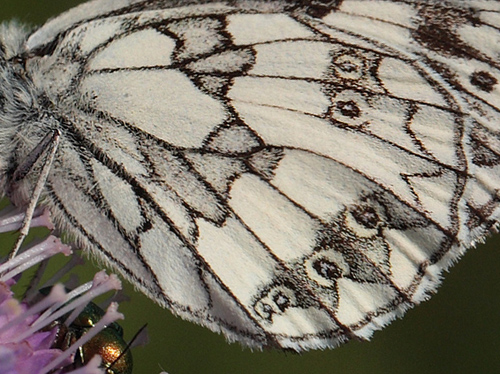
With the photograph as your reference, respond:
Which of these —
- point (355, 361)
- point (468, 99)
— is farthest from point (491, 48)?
point (355, 361)

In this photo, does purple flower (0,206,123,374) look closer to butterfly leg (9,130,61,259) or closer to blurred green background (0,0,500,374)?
butterfly leg (9,130,61,259)

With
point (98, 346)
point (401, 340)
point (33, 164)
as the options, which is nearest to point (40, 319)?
point (98, 346)

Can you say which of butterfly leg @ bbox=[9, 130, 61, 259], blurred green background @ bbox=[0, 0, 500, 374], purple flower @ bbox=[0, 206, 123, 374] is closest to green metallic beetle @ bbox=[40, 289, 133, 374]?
purple flower @ bbox=[0, 206, 123, 374]

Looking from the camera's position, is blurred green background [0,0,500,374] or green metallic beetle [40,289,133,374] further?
blurred green background [0,0,500,374]

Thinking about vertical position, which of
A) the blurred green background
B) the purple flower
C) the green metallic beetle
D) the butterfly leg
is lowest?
the blurred green background

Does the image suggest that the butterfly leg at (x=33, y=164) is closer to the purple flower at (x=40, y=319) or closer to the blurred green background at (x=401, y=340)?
the purple flower at (x=40, y=319)

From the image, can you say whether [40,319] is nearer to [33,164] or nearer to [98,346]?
[98,346]
